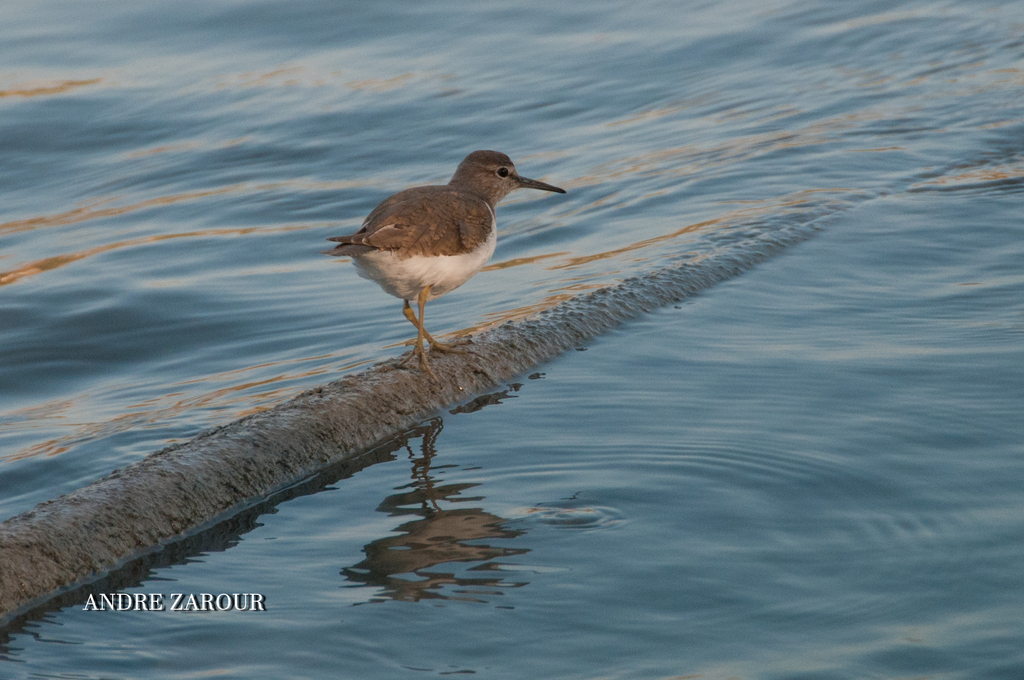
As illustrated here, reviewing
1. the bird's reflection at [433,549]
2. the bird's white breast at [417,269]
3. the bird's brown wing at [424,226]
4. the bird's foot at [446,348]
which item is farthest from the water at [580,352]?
the bird's brown wing at [424,226]

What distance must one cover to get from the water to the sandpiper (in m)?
0.53

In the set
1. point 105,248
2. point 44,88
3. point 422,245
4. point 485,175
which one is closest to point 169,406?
point 422,245

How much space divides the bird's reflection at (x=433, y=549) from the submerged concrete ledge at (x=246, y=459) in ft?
1.26

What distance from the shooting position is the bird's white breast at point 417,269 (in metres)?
4.41

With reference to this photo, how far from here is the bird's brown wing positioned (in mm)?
4352

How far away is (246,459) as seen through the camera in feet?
12.3

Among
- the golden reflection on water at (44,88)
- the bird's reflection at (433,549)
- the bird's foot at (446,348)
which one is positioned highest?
the golden reflection on water at (44,88)

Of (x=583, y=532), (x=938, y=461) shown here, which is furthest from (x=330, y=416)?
(x=938, y=461)

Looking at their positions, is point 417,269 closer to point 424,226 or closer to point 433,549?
point 424,226

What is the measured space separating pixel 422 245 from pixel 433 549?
1.49 m

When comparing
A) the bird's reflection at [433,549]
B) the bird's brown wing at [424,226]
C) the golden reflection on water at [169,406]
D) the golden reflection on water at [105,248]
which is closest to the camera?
the bird's reflection at [433,549]

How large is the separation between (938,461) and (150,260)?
209 inches

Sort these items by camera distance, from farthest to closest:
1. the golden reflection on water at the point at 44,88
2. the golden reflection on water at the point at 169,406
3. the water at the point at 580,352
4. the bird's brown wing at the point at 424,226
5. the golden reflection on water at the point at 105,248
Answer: the golden reflection on water at the point at 44,88 < the golden reflection on water at the point at 105,248 < the golden reflection on water at the point at 169,406 < the bird's brown wing at the point at 424,226 < the water at the point at 580,352

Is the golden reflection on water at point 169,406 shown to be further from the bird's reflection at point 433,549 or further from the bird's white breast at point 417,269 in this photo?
the bird's reflection at point 433,549
